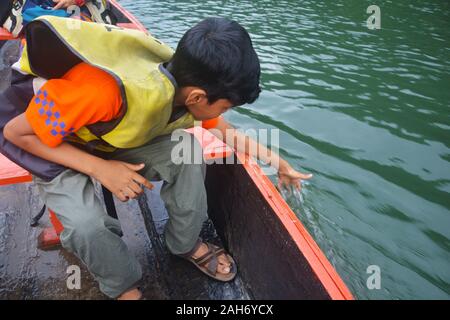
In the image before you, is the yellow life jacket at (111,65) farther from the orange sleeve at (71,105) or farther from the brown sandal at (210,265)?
the brown sandal at (210,265)

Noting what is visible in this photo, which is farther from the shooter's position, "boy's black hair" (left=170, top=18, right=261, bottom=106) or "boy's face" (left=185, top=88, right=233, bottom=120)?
"boy's face" (left=185, top=88, right=233, bottom=120)

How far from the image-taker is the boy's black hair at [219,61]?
59.3 inches

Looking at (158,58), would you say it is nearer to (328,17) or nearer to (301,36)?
(301,36)

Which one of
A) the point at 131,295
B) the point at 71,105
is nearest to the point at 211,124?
the point at 71,105

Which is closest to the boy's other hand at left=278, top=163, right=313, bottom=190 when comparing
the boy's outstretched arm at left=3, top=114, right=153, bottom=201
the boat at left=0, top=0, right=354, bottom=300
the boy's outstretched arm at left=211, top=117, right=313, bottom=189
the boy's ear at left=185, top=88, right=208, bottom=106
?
the boy's outstretched arm at left=211, top=117, right=313, bottom=189

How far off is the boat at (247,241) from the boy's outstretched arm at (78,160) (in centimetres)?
25

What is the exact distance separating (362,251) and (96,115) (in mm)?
2437

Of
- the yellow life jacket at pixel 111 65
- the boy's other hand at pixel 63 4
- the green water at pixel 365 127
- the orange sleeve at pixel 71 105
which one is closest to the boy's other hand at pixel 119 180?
the yellow life jacket at pixel 111 65

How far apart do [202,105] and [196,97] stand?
2.5 inches

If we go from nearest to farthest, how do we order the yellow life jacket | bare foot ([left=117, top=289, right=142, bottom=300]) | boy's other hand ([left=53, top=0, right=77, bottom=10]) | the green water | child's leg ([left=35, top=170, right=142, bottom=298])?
the yellow life jacket < child's leg ([left=35, top=170, right=142, bottom=298]) < bare foot ([left=117, top=289, right=142, bottom=300]) < the green water < boy's other hand ([left=53, top=0, right=77, bottom=10])

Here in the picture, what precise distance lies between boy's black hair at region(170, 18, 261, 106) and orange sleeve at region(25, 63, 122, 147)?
31 cm

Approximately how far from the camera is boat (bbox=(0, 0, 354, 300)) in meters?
1.60

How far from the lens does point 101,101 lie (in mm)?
1432

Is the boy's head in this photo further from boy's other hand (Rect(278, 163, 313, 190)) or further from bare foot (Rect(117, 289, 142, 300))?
bare foot (Rect(117, 289, 142, 300))
